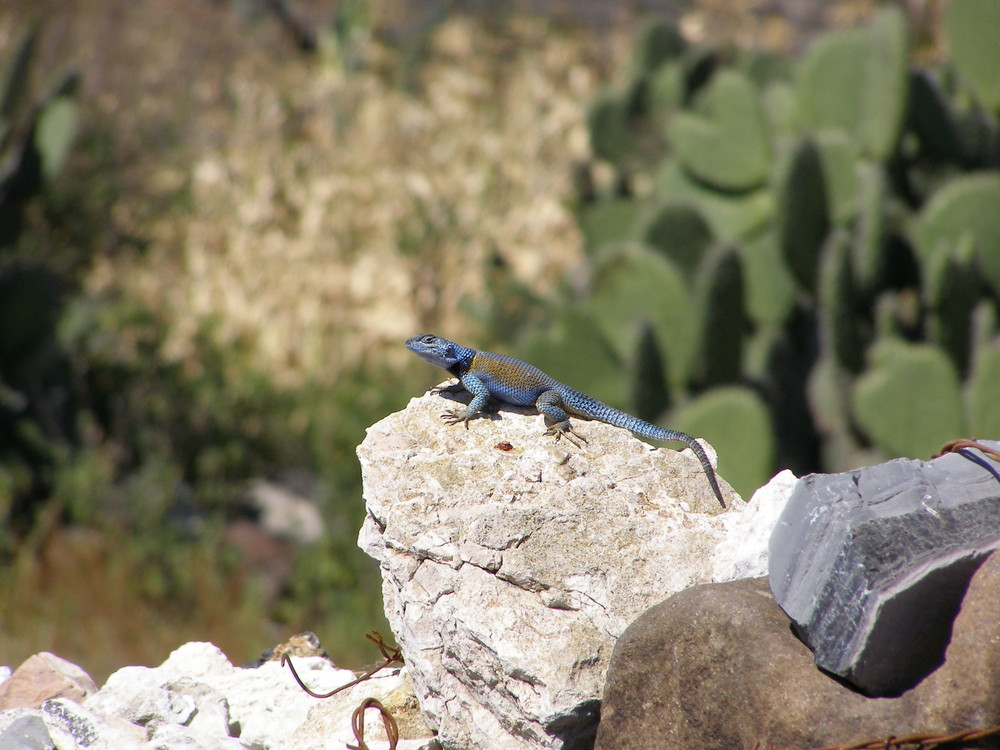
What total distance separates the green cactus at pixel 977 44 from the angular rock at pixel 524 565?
5212 mm

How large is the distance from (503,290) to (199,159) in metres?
4.09

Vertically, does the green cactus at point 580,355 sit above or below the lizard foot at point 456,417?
above

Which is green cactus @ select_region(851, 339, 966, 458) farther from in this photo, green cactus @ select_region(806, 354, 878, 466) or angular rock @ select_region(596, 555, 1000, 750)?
angular rock @ select_region(596, 555, 1000, 750)

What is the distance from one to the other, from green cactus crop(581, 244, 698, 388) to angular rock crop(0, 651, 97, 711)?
155 inches

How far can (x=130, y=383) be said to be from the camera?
9.38 metres

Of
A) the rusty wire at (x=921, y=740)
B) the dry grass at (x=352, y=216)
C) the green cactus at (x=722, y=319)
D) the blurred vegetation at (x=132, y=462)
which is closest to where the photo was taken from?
the rusty wire at (x=921, y=740)

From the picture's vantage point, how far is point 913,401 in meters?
5.85

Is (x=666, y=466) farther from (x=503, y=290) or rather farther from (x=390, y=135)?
(x=390, y=135)

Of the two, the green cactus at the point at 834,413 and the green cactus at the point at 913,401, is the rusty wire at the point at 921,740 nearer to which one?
the green cactus at the point at 913,401

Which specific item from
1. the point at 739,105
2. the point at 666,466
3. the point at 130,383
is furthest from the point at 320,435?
the point at 666,466

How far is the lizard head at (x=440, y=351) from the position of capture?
12.1 ft

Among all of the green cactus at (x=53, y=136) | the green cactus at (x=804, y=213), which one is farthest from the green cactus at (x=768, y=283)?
the green cactus at (x=53, y=136)

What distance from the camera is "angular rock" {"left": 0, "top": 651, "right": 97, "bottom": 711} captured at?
10.9 feet

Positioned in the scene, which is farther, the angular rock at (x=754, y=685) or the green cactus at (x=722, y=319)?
the green cactus at (x=722, y=319)
